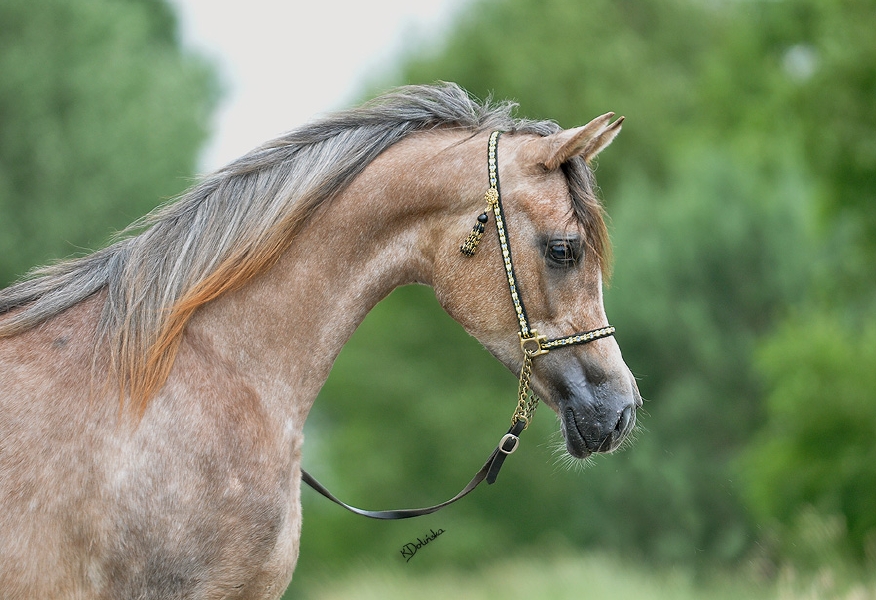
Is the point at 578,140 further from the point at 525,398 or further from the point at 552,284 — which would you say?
the point at 525,398

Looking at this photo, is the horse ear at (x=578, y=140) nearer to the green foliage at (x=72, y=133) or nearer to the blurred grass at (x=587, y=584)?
the blurred grass at (x=587, y=584)

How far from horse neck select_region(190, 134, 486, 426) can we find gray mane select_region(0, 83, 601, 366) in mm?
97

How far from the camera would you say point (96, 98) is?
1473cm

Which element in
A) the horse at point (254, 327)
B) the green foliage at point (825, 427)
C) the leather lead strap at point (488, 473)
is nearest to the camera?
the horse at point (254, 327)

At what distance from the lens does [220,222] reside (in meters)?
3.47

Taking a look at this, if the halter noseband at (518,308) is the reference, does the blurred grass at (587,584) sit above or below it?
below

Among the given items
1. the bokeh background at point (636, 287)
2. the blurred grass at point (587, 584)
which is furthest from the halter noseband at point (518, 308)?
the blurred grass at point (587, 584)

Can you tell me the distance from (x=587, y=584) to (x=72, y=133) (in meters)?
10.5

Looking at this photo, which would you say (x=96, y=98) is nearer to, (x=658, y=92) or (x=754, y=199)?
(x=754, y=199)

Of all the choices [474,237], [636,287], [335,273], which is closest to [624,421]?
[474,237]

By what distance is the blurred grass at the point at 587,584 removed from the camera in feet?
28.8

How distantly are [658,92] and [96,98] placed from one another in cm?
1528

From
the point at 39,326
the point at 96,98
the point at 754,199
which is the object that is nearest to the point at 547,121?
the point at 39,326

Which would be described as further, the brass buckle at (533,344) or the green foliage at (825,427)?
the green foliage at (825,427)
